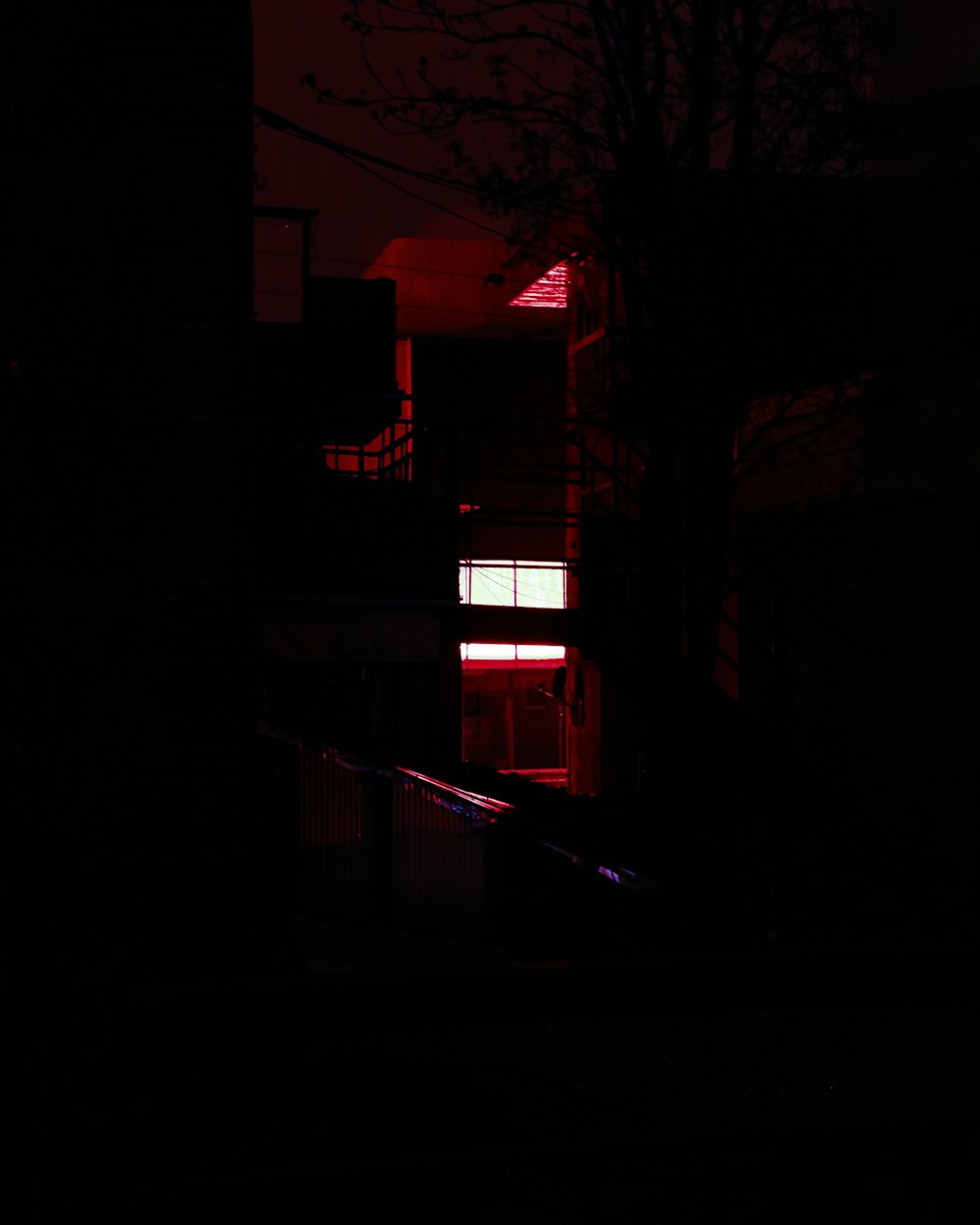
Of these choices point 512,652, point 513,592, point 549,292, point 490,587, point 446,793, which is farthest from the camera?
point 512,652

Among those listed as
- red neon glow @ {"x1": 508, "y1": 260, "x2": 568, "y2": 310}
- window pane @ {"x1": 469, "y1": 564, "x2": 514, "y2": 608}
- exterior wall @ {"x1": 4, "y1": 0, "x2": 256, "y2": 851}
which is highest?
red neon glow @ {"x1": 508, "y1": 260, "x2": 568, "y2": 310}

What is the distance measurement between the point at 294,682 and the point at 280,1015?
9067 millimetres

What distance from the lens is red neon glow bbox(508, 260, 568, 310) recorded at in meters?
20.8

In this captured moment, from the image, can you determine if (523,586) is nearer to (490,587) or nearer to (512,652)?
(490,587)

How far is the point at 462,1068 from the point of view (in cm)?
518

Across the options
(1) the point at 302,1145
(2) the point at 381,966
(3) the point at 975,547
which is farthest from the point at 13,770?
(3) the point at 975,547

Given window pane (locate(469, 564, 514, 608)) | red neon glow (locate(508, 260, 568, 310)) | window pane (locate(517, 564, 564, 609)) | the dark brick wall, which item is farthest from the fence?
window pane (locate(517, 564, 564, 609))

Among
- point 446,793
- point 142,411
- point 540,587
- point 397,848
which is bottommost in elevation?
point 397,848

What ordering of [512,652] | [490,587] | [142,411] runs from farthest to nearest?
[512,652] < [490,587] < [142,411]

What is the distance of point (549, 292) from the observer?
22.7m

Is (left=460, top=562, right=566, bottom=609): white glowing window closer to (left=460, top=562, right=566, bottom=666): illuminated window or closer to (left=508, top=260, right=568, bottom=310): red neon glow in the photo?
(left=460, top=562, right=566, bottom=666): illuminated window

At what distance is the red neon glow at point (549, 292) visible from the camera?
68.1 ft

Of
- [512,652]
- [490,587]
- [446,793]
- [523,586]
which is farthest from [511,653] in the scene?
[446,793]

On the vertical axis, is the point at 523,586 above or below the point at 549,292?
below
